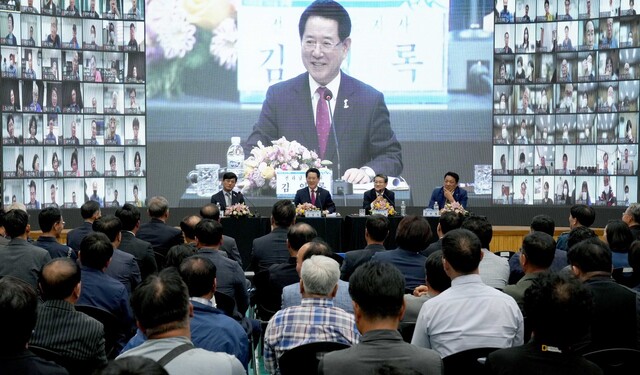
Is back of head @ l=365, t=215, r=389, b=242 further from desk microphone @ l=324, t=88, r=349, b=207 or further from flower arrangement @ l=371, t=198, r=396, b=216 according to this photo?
desk microphone @ l=324, t=88, r=349, b=207

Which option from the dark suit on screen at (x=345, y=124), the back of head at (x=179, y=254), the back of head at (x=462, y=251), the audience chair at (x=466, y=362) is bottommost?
the audience chair at (x=466, y=362)

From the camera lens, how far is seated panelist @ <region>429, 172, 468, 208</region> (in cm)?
944

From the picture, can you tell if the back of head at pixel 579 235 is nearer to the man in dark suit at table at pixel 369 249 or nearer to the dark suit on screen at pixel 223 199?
the man in dark suit at table at pixel 369 249

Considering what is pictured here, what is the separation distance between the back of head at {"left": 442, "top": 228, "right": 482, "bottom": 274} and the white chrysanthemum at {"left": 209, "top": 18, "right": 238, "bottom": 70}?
815cm

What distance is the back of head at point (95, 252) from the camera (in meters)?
4.37

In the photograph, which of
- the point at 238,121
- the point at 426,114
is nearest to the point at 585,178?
the point at 426,114

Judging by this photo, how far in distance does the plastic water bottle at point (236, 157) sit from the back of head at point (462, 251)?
794 centimetres

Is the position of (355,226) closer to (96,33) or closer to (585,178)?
(585,178)

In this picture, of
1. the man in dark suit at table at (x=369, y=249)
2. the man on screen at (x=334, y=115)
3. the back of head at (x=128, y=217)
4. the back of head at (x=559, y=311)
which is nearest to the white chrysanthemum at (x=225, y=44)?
the man on screen at (x=334, y=115)

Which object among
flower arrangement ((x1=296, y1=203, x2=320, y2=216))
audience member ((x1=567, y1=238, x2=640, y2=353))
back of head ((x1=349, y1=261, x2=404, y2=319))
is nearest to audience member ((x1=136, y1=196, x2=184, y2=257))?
flower arrangement ((x1=296, y1=203, x2=320, y2=216))

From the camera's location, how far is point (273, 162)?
11.4 metres

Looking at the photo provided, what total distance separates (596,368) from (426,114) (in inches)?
356

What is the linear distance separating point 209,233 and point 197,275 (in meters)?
1.73

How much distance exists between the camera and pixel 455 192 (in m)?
9.60
